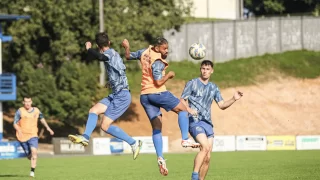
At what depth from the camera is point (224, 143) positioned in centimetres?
4600

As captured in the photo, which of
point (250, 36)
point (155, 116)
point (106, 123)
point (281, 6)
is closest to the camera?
point (155, 116)

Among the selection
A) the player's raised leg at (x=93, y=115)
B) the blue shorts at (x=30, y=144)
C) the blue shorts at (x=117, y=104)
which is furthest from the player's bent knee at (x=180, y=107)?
the blue shorts at (x=30, y=144)

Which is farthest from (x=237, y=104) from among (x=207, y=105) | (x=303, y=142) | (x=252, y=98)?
(x=207, y=105)

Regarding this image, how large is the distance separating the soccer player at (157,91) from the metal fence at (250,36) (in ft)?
172

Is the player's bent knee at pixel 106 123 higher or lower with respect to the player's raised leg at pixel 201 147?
higher

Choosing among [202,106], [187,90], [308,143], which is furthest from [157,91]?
[308,143]

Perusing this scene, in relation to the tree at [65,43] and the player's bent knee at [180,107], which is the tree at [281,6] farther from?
the player's bent knee at [180,107]

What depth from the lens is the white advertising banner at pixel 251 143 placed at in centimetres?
4622

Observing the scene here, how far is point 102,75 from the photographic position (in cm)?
5631

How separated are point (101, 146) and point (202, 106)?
27.9m

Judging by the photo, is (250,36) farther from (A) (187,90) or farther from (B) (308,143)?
(A) (187,90)

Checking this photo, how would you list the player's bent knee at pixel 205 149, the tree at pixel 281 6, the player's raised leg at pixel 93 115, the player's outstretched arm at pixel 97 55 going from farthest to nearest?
the tree at pixel 281 6 → the player's raised leg at pixel 93 115 → the player's outstretched arm at pixel 97 55 → the player's bent knee at pixel 205 149

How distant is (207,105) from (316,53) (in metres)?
54.0

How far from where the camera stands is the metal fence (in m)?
70.9
